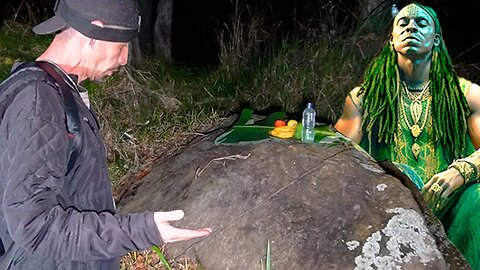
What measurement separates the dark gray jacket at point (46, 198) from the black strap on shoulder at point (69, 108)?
2 centimetres

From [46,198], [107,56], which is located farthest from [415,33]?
[46,198]

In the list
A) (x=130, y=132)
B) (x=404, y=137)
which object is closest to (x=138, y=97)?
(x=130, y=132)

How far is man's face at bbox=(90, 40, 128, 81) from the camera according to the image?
1812mm

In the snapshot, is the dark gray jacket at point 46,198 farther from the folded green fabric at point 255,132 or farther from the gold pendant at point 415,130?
the folded green fabric at point 255,132

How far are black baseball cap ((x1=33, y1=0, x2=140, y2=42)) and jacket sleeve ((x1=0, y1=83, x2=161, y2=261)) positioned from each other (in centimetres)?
20

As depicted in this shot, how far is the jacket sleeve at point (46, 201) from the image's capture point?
5.32 feet

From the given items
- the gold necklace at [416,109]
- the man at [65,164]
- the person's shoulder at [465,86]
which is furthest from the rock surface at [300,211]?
the man at [65,164]

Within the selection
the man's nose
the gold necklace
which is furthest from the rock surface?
the man's nose

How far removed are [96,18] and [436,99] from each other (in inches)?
87.3

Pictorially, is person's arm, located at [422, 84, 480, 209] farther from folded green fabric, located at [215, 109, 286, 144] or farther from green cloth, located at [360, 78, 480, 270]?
folded green fabric, located at [215, 109, 286, 144]

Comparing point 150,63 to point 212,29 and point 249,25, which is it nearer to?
point 249,25

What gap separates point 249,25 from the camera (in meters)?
7.94

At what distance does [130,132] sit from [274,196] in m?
2.39

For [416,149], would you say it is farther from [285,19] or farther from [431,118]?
[285,19]
